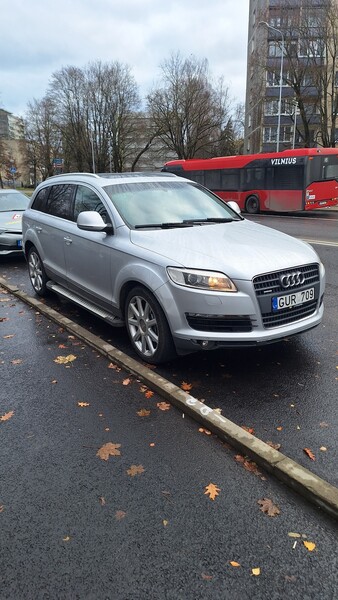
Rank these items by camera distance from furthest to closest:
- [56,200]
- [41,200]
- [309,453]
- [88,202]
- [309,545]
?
[41,200], [56,200], [88,202], [309,453], [309,545]

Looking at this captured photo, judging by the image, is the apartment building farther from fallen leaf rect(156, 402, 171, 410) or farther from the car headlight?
fallen leaf rect(156, 402, 171, 410)

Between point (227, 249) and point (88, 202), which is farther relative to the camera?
point (88, 202)

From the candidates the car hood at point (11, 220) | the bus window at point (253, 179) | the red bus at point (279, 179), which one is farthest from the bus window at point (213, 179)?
the car hood at point (11, 220)

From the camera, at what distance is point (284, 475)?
2.62m

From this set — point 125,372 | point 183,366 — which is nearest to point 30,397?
point 125,372

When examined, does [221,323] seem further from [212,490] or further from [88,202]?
[88,202]

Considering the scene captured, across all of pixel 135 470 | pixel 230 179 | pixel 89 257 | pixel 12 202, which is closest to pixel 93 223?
pixel 89 257

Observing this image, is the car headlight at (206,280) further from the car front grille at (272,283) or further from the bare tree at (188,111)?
the bare tree at (188,111)

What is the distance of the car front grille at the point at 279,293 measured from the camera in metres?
3.70

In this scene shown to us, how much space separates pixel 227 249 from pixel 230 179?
68.4ft

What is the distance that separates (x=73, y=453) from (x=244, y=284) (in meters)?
1.81

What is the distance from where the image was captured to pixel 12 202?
11164 mm

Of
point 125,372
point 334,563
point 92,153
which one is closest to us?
point 334,563

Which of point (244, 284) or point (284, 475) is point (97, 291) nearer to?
point (244, 284)
